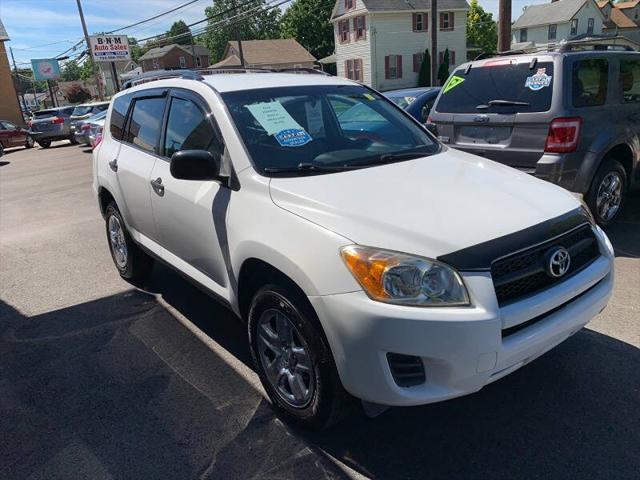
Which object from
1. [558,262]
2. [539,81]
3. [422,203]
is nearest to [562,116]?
[539,81]

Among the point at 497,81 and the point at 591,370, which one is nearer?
the point at 591,370

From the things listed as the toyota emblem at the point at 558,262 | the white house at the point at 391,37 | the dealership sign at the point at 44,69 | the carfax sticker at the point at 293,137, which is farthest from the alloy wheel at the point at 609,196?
the dealership sign at the point at 44,69

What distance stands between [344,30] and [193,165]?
42.7 meters

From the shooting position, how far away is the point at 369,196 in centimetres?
278

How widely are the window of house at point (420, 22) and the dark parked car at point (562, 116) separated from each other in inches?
1483

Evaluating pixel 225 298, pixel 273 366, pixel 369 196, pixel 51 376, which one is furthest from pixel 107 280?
pixel 369 196

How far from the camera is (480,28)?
5812cm

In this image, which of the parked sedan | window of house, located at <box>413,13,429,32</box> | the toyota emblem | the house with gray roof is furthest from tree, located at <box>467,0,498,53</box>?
the toyota emblem

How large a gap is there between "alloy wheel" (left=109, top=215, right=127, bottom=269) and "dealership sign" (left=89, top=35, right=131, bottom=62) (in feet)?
137

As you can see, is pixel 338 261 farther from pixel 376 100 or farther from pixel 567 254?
pixel 376 100

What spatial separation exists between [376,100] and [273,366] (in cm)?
229

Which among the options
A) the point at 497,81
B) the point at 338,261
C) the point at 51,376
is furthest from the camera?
the point at 497,81

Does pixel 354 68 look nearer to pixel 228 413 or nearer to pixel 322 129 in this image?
pixel 322 129

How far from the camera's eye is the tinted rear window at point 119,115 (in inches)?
190
